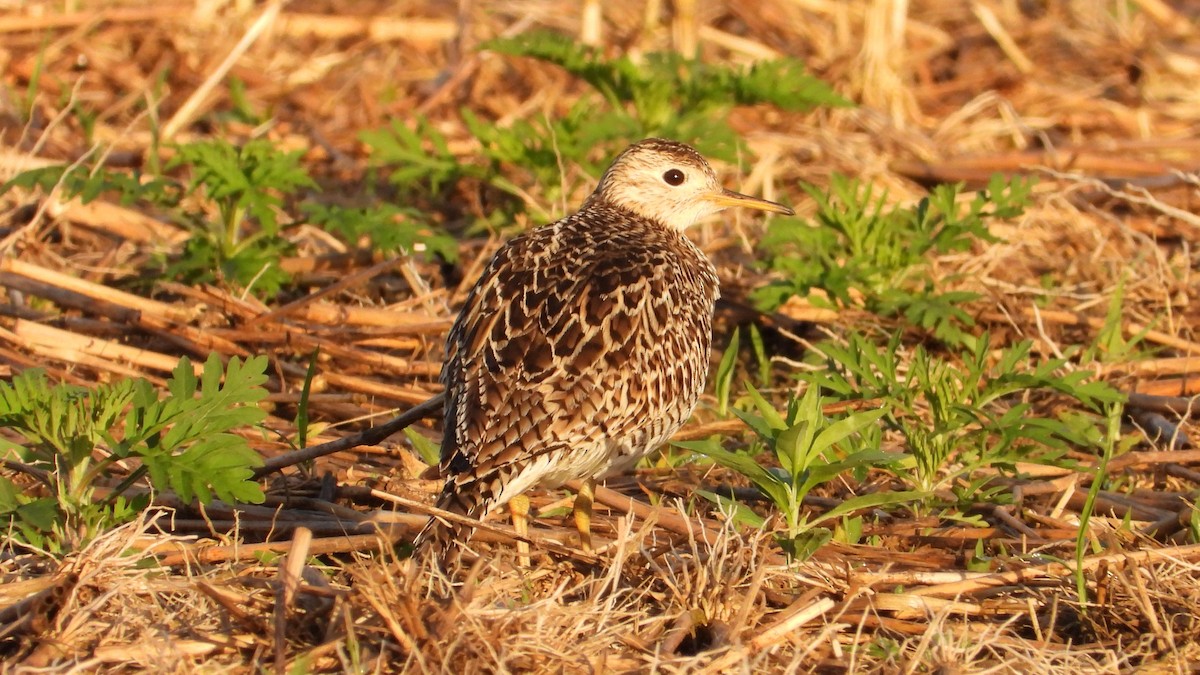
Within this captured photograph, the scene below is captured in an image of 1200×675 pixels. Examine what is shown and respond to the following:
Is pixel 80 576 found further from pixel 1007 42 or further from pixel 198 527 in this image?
pixel 1007 42

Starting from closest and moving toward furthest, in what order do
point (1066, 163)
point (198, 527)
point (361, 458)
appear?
point (198, 527)
point (361, 458)
point (1066, 163)

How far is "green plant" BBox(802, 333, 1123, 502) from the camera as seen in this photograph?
5.87 metres

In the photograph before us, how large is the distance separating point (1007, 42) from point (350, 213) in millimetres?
6569

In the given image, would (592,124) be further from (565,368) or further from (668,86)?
(565,368)

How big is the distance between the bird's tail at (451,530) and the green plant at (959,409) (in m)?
1.61

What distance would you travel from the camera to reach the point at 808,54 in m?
11.9

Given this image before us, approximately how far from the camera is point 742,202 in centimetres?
699

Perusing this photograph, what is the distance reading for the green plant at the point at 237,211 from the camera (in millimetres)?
7082

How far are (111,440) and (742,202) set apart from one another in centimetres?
323

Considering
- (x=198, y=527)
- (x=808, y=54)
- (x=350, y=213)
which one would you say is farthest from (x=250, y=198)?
(x=808, y=54)

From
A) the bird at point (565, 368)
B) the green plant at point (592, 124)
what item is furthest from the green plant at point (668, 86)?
the bird at point (565, 368)

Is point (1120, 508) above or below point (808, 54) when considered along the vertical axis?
below

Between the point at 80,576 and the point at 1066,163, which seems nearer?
the point at 80,576


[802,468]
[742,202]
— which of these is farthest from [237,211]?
[802,468]
